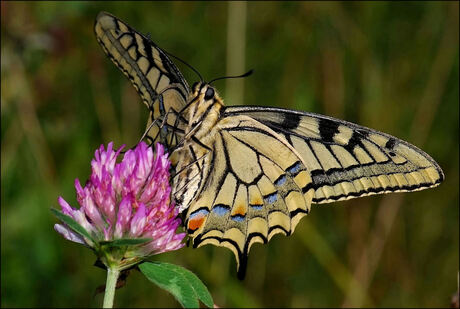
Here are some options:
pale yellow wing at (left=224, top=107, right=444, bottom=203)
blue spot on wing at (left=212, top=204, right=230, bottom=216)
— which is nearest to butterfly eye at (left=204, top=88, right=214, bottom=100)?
pale yellow wing at (left=224, top=107, right=444, bottom=203)

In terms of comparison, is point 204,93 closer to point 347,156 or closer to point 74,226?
point 347,156

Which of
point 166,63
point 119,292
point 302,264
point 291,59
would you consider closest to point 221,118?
point 166,63

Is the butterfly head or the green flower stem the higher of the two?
the butterfly head

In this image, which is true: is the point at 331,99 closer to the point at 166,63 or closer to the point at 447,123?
the point at 447,123

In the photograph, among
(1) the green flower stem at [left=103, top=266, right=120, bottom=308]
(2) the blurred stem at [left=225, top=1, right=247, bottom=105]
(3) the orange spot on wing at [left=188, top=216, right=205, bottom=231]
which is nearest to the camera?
(1) the green flower stem at [left=103, top=266, right=120, bottom=308]

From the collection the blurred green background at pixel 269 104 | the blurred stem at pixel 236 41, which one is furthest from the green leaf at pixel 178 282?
the blurred stem at pixel 236 41

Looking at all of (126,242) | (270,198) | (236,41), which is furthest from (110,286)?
(236,41)

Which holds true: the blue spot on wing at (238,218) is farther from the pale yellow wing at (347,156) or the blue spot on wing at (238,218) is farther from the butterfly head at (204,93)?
the butterfly head at (204,93)

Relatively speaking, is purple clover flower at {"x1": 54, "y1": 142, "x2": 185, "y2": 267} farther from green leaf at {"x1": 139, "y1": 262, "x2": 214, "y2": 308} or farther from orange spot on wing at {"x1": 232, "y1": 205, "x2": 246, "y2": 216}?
orange spot on wing at {"x1": 232, "y1": 205, "x2": 246, "y2": 216}
